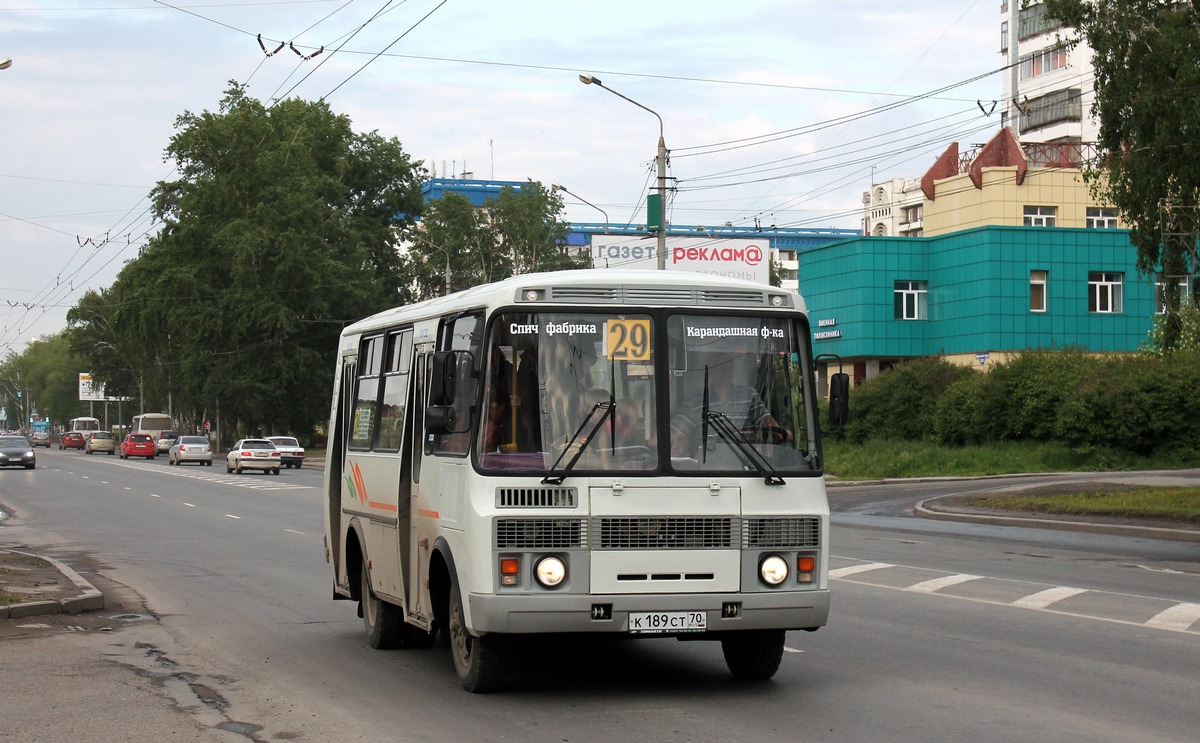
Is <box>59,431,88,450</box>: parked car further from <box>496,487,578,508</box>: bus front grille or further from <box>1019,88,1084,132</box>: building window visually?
<box>496,487,578,508</box>: bus front grille

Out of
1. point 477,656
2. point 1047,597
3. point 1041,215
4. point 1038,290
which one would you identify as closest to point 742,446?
point 477,656

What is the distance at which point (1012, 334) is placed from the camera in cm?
5944

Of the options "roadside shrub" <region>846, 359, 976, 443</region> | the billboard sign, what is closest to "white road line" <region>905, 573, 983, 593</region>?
"roadside shrub" <region>846, 359, 976, 443</region>

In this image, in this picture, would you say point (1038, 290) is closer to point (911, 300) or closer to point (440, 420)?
point (911, 300)

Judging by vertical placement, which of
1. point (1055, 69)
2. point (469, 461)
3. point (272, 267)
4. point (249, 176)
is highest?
point (1055, 69)

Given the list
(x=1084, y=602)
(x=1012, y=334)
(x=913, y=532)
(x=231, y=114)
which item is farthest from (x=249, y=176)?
(x=1084, y=602)

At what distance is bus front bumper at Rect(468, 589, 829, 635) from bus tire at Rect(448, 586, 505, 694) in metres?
0.37

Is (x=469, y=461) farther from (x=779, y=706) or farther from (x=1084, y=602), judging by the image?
(x=1084, y=602)

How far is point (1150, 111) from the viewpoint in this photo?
23.8 meters

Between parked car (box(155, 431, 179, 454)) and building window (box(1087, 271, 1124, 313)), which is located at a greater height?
building window (box(1087, 271, 1124, 313))

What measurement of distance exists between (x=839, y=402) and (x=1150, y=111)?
55.4ft

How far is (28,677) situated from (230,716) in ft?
7.60

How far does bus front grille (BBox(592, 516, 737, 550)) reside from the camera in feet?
28.5

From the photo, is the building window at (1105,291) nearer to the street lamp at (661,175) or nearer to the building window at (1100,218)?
the building window at (1100,218)
